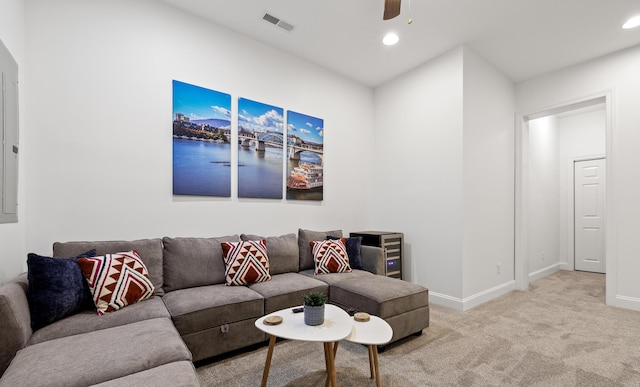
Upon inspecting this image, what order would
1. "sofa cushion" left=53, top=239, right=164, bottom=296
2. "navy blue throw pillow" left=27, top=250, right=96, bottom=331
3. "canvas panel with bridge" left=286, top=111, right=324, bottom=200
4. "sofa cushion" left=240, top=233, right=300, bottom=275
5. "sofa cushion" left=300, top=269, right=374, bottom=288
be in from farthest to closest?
"canvas panel with bridge" left=286, top=111, right=324, bottom=200, "sofa cushion" left=240, top=233, right=300, bottom=275, "sofa cushion" left=300, top=269, right=374, bottom=288, "sofa cushion" left=53, top=239, right=164, bottom=296, "navy blue throw pillow" left=27, top=250, right=96, bottom=331

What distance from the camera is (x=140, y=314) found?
6.31ft

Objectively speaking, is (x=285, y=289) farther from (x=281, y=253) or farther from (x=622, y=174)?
(x=622, y=174)

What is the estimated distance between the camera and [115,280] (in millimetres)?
2012

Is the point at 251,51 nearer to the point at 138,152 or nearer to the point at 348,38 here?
the point at 348,38

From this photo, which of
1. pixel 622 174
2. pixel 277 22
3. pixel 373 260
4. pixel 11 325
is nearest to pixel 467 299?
pixel 373 260

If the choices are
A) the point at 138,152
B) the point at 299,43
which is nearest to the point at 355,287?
the point at 138,152

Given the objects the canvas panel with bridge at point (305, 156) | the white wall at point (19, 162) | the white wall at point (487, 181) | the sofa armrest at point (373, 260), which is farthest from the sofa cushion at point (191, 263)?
the white wall at point (487, 181)

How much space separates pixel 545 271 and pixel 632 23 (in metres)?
3.79

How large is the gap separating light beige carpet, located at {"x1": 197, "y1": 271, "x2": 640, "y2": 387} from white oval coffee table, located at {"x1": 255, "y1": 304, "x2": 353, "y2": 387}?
37 cm

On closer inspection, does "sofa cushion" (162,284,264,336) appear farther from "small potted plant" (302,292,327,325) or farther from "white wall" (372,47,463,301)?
"white wall" (372,47,463,301)

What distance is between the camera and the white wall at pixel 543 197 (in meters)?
4.95

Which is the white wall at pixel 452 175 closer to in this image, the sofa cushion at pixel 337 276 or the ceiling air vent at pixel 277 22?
the sofa cushion at pixel 337 276

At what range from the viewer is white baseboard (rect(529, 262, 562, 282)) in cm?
481

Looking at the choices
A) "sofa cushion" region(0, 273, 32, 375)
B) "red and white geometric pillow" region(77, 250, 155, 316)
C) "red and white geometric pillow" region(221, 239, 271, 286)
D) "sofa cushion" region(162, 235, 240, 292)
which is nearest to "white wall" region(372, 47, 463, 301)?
"red and white geometric pillow" region(221, 239, 271, 286)
